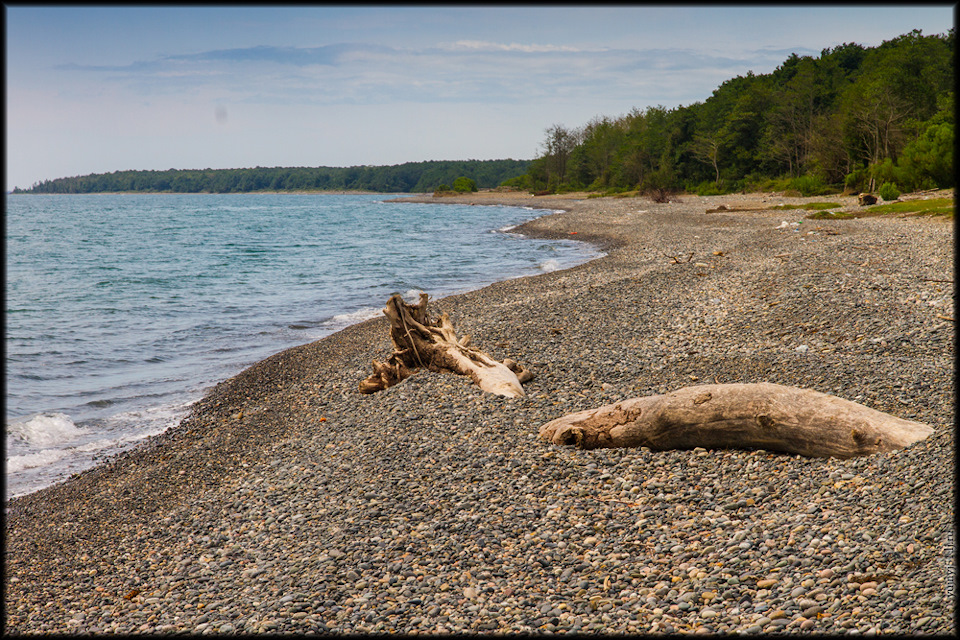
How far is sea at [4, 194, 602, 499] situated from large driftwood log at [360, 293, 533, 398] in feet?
14.8

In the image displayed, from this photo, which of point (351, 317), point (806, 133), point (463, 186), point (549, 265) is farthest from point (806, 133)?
point (463, 186)

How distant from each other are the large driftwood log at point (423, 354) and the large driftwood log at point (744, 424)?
3.01 m

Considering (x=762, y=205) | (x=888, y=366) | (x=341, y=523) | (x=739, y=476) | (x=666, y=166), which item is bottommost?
(x=341, y=523)

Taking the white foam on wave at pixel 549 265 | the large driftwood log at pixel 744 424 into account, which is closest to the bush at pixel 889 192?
the white foam on wave at pixel 549 265

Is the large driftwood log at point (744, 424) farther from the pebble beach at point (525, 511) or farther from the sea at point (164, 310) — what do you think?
the sea at point (164, 310)

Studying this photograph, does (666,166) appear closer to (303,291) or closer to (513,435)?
(303,291)

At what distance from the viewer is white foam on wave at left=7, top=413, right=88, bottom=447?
40.7 ft

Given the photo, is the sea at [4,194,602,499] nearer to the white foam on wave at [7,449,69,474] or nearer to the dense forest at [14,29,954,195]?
the white foam on wave at [7,449,69,474]

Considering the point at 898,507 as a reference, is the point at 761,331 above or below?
above

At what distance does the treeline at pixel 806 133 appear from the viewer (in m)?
49.7

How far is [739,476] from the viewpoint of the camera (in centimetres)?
713

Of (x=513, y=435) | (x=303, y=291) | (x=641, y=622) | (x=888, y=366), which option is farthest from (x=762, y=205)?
(x=641, y=622)

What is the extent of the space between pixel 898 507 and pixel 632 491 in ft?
8.05

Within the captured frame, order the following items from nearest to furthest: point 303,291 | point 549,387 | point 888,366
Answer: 1. point 888,366
2. point 549,387
3. point 303,291
